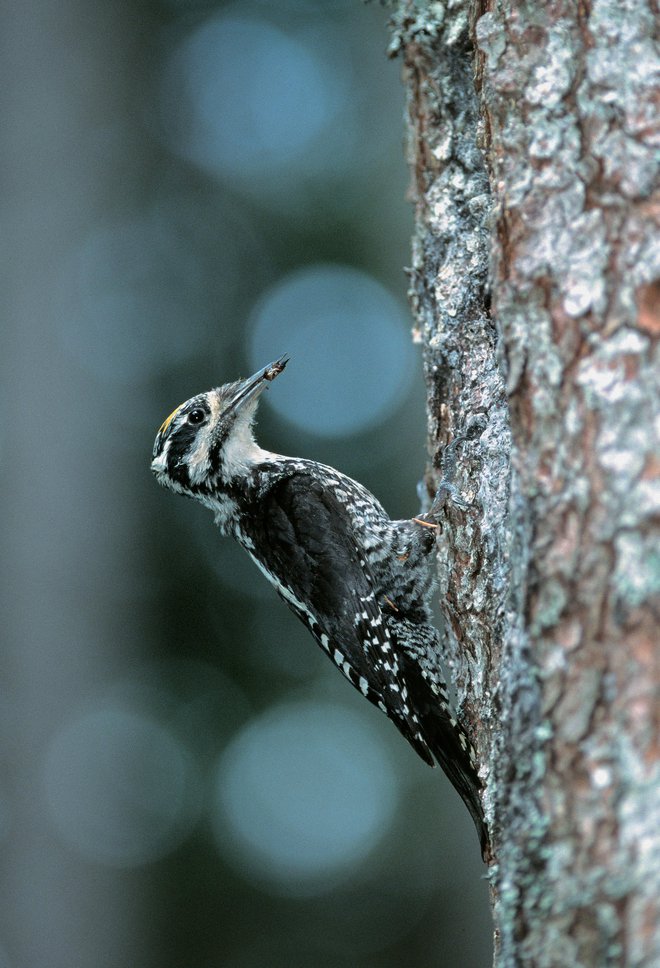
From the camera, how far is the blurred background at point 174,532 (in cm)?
503

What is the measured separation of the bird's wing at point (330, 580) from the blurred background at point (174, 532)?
1.71m

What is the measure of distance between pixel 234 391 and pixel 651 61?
8.09ft

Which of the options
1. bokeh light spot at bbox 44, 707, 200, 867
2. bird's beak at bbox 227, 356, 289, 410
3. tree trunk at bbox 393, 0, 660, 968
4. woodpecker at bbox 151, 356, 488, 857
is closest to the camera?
tree trunk at bbox 393, 0, 660, 968

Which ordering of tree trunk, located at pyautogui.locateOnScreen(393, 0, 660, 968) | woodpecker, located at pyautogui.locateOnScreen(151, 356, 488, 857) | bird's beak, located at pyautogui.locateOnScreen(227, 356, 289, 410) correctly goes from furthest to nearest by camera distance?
bird's beak, located at pyautogui.locateOnScreen(227, 356, 289, 410), woodpecker, located at pyautogui.locateOnScreen(151, 356, 488, 857), tree trunk, located at pyautogui.locateOnScreen(393, 0, 660, 968)

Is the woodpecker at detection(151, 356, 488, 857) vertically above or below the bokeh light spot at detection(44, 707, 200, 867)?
above

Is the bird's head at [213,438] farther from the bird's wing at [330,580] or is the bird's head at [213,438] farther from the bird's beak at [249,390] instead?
the bird's wing at [330,580]

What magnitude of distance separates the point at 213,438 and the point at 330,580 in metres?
0.88

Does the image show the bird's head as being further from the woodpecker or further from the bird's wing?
the bird's wing

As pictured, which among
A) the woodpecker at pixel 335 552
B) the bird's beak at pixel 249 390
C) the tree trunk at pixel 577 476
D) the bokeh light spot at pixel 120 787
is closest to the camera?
the tree trunk at pixel 577 476

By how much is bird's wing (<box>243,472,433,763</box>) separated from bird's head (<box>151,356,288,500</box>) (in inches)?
10.6

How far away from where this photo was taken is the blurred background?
5.03 m

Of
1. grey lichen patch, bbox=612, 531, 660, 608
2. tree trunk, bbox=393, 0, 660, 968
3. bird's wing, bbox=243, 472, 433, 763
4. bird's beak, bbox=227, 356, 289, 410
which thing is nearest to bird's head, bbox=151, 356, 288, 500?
bird's beak, bbox=227, 356, 289, 410

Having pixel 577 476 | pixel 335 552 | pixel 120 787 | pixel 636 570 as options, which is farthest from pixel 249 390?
pixel 120 787

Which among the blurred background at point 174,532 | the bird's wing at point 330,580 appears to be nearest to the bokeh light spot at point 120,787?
the blurred background at point 174,532
